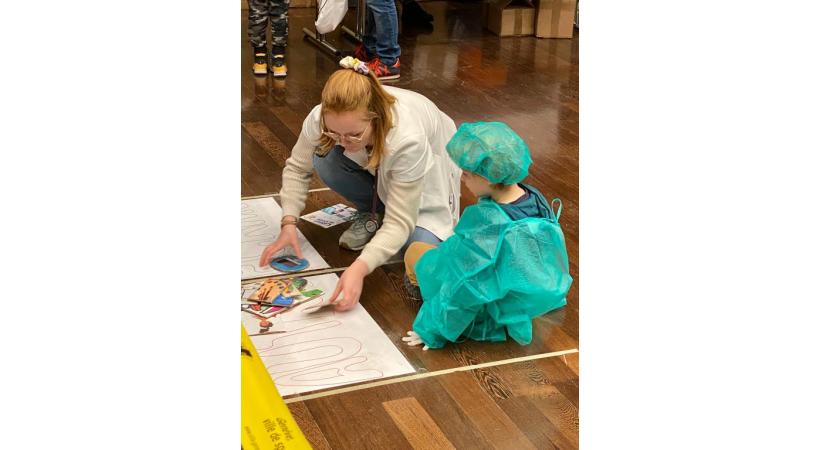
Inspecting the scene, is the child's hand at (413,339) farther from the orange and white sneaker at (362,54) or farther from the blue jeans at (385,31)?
the orange and white sneaker at (362,54)

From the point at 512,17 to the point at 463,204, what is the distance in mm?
2934

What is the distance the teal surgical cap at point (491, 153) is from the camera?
233 centimetres

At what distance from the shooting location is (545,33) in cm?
608

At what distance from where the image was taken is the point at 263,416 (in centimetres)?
202

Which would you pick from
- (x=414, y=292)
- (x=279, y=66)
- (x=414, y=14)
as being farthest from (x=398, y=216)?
(x=414, y=14)

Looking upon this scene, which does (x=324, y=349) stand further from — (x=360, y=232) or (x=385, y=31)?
(x=385, y=31)

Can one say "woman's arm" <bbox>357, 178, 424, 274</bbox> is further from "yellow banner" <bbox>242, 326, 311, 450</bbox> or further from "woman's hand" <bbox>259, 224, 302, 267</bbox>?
"yellow banner" <bbox>242, 326, 311, 450</bbox>

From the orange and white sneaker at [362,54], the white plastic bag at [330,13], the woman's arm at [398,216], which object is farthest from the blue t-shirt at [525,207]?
the orange and white sneaker at [362,54]

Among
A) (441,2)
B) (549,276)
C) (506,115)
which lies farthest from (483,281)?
(441,2)

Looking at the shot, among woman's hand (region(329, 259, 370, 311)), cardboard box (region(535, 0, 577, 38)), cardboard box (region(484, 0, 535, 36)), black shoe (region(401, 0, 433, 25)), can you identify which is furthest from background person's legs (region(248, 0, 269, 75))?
woman's hand (region(329, 259, 370, 311))

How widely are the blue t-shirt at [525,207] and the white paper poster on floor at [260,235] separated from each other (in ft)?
2.54

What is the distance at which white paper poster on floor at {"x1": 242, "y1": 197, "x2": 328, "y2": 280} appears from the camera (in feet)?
9.58

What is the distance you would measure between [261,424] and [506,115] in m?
2.80

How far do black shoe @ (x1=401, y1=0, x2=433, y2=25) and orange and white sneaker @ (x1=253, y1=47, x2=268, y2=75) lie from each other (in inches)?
61.9
